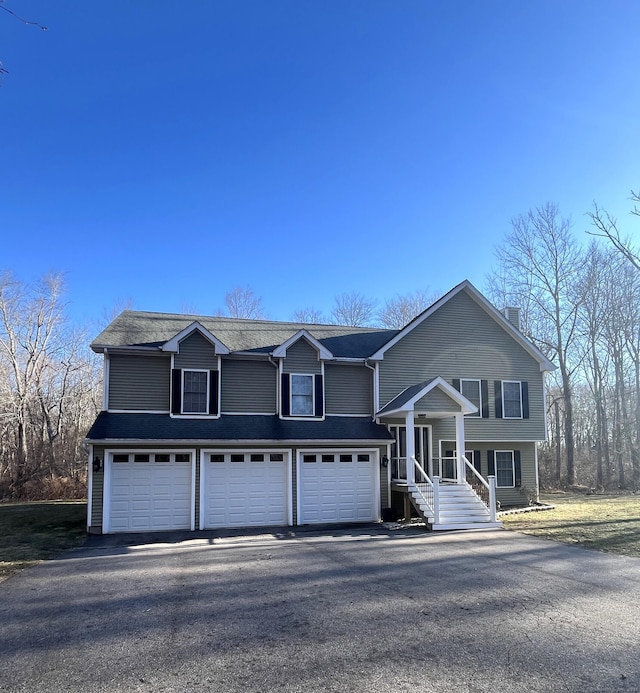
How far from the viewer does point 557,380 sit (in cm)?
3816

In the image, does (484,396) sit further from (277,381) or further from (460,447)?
(277,381)

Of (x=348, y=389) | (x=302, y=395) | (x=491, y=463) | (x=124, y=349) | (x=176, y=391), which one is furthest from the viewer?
(x=491, y=463)

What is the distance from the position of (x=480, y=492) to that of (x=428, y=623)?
38.4 ft

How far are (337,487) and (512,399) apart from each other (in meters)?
7.70

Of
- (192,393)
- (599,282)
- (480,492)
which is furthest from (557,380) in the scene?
(192,393)

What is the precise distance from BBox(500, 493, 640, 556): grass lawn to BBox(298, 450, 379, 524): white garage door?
4.14 meters

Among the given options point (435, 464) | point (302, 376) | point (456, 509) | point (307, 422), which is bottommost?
point (456, 509)

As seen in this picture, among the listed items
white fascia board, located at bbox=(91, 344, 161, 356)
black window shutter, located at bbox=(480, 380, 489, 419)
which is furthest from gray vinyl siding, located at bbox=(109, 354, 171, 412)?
black window shutter, located at bbox=(480, 380, 489, 419)

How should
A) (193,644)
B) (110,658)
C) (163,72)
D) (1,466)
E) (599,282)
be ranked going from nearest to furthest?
(110,658) < (193,644) < (163,72) < (1,466) < (599,282)

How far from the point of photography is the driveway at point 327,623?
479cm

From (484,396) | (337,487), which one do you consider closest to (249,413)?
(337,487)

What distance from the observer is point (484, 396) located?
1966cm

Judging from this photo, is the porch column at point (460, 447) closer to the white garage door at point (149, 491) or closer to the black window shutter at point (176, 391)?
the white garage door at point (149, 491)

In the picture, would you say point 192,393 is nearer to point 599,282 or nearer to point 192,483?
point 192,483
